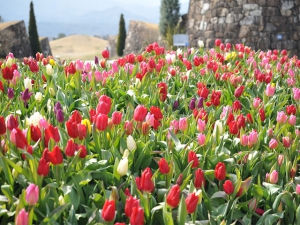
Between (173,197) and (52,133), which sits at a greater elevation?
(52,133)

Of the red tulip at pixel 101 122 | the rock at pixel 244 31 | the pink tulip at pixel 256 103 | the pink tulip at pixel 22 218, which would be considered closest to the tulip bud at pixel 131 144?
the red tulip at pixel 101 122

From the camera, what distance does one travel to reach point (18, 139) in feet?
5.98

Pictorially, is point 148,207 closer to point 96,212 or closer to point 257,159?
point 96,212

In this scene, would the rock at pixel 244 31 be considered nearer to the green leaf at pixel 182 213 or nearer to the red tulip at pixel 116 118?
the red tulip at pixel 116 118

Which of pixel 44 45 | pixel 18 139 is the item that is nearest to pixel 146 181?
pixel 18 139

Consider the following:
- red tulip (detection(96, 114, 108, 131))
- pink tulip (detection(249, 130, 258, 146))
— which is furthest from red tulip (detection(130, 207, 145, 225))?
pink tulip (detection(249, 130, 258, 146))

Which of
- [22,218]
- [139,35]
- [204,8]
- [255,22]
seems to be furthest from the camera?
[139,35]

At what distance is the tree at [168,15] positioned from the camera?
59.2ft

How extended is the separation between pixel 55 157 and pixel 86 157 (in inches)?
10.0

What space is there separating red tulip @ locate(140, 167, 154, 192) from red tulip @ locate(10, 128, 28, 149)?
1.79 feet

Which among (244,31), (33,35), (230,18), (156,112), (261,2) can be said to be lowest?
(156,112)

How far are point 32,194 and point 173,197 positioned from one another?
0.49 meters

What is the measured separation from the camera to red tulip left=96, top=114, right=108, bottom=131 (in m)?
2.04

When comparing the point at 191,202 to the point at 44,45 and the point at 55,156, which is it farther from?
the point at 44,45
